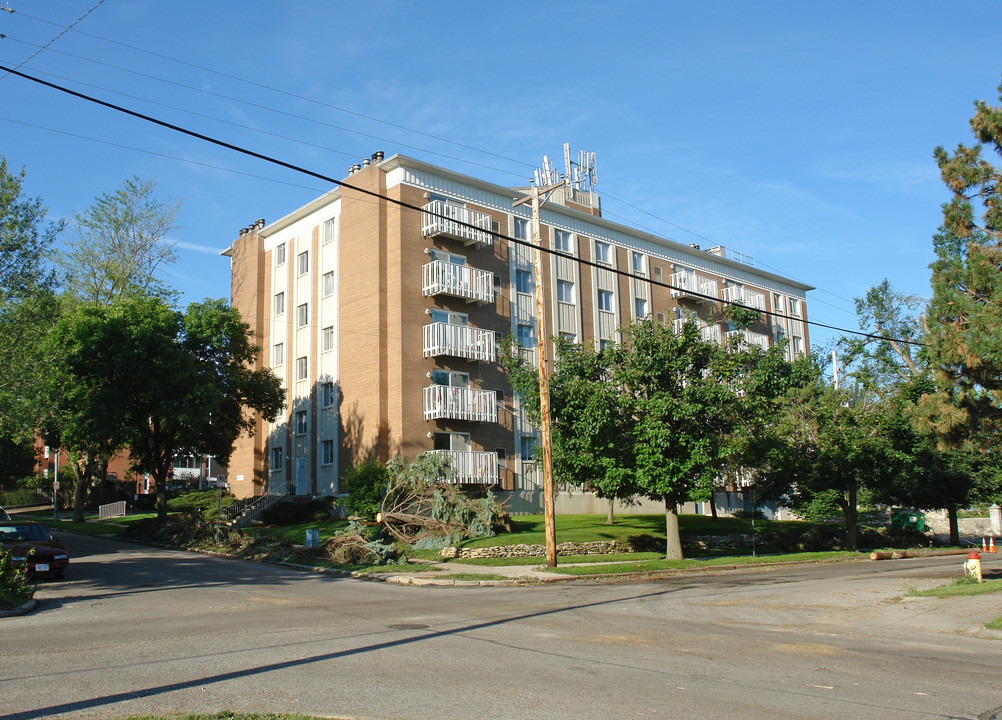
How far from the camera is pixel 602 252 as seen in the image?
44.8 m

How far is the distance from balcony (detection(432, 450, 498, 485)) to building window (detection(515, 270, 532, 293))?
31.3 feet

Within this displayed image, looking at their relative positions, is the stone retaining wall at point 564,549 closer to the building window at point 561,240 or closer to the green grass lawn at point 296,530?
the green grass lawn at point 296,530

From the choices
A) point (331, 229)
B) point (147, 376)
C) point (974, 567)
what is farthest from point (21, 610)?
point (331, 229)

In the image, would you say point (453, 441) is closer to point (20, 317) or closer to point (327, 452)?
point (327, 452)

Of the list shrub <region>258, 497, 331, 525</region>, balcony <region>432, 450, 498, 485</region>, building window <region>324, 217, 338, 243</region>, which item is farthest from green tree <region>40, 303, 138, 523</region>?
balcony <region>432, 450, 498, 485</region>

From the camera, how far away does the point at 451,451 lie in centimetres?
3309

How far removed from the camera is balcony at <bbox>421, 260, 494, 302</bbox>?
35000 millimetres

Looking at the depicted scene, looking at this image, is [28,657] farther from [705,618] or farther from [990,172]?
[990,172]

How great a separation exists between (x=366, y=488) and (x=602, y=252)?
21.5 meters

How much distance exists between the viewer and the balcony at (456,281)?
115 ft

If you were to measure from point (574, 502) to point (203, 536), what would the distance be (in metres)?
18.6

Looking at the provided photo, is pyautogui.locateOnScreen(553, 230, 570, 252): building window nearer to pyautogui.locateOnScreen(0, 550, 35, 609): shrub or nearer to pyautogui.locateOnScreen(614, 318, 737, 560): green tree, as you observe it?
pyautogui.locateOnScreen(614, 318, 737, 560): green tree

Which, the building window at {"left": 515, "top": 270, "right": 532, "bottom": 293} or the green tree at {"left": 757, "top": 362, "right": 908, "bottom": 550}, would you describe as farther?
the building window at {"left": 515, "top": 270, "right": 532, "bottom": 293}

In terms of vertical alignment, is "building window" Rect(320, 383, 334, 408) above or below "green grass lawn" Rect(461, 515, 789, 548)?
above
